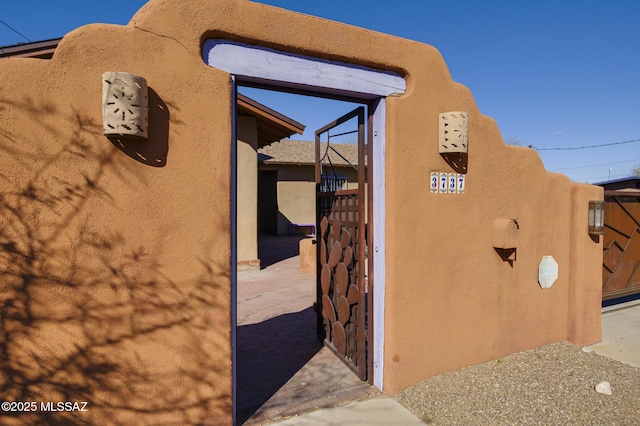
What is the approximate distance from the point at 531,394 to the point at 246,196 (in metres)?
7.75

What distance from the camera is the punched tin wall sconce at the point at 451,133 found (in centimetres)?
380

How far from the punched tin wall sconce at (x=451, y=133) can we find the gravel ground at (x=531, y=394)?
237cm

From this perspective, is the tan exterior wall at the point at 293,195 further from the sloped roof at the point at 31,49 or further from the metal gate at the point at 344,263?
the metal gate at the point at 344,263

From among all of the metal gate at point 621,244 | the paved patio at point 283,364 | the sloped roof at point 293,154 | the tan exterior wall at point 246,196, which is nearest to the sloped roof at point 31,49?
the tan exterior wall at point 246,196

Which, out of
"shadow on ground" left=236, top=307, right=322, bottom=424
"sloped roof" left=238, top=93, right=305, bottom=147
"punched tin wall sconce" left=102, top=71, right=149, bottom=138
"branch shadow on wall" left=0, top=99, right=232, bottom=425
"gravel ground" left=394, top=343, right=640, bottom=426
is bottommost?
"gravel ground" left=394, top=343, right=640, bottom=426

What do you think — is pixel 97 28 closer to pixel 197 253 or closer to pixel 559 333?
pixel 197 253

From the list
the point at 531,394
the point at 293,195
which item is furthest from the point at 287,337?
the point at 293,195

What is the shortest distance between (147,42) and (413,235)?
2804mm

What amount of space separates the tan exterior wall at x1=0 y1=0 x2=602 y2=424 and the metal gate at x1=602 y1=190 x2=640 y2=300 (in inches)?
147

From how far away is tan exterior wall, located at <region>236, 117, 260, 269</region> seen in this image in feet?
32.3

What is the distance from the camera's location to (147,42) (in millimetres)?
2711

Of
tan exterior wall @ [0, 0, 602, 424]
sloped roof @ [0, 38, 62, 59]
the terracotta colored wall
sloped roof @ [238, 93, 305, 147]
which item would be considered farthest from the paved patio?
sloped roof @ [0, 38, 62, 59]

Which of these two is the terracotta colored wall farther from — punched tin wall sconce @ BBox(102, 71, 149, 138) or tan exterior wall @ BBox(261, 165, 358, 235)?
tan exterior wall @ BBox(261, 165, 358, 235)

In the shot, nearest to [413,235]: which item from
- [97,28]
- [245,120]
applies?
[97,28]
